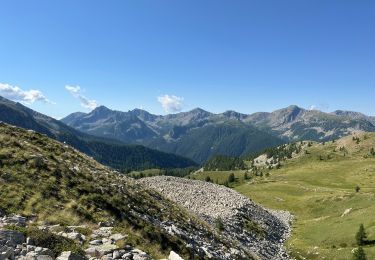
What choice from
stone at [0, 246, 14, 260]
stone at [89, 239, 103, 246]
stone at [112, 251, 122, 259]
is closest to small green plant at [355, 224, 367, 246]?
stone at [89, 239, 103, 246]

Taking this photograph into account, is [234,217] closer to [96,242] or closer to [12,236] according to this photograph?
A: [96,242]

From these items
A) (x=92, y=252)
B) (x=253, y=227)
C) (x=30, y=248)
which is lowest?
(x=253, y=227)

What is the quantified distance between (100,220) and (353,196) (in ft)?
314

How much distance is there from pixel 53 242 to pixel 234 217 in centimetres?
5394

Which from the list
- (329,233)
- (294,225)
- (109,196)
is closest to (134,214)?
(109,196)

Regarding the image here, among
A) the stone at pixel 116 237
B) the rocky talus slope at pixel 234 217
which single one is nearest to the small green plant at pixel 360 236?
the rocky talus slope at pixel 234 217

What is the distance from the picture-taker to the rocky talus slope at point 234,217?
189ft

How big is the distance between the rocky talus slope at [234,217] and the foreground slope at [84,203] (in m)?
16.8

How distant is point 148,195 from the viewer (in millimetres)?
43875

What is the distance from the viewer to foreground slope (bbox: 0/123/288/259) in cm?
2436

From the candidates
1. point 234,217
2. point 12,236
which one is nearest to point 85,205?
point 12,236

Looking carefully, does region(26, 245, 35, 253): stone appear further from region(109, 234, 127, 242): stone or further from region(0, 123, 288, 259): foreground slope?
region(109, 234, 127, 242): stone

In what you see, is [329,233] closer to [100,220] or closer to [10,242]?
[100,220]

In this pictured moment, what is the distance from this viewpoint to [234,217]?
68812 mm
